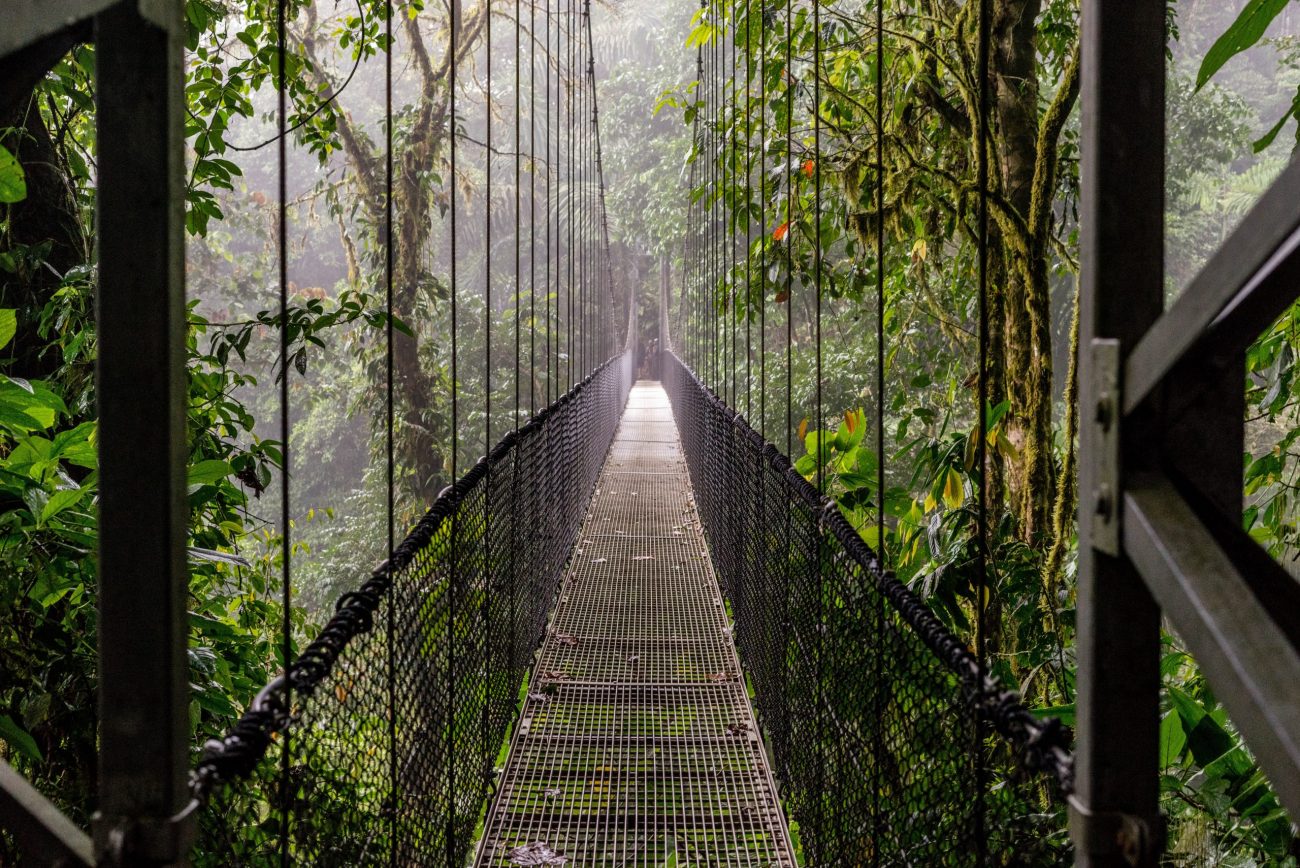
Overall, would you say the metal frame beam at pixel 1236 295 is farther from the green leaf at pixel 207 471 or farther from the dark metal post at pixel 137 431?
the green leaf at pixel 207 471

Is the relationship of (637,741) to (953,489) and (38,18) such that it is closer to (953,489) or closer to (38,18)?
(953,489)

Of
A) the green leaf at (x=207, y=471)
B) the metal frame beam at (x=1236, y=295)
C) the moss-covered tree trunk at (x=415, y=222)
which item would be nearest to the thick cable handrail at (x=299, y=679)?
the green leaf at (x=207, y=471)

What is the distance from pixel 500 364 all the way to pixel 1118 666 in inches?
498

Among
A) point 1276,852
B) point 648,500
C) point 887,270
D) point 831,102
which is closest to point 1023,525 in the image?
point 1276,852

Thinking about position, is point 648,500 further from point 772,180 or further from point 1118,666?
point 1118,666

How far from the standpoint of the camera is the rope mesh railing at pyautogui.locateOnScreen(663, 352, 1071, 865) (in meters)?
0.98

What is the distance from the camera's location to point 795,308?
12.6m

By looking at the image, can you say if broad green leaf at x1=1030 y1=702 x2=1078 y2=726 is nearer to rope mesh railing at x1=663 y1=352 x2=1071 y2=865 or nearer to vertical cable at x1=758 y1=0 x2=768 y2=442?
rope mesh railing at x1=663 y1=352 x2=1071 y2=865

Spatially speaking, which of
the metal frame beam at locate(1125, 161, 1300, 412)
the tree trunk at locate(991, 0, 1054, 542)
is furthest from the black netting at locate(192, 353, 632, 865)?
the tree trunk at locate(991, 0, 1054, 542)

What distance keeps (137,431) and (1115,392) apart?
59cm

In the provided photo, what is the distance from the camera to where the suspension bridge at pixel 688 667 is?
2.06 feet

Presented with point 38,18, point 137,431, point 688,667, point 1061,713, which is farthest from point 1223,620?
point 688,667

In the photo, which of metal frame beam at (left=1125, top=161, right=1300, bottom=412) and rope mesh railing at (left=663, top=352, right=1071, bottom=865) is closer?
metal frame beam at (left=1125, top=161, right=1300, bottom=412)

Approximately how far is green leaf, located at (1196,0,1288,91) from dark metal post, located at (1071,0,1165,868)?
0.13m
